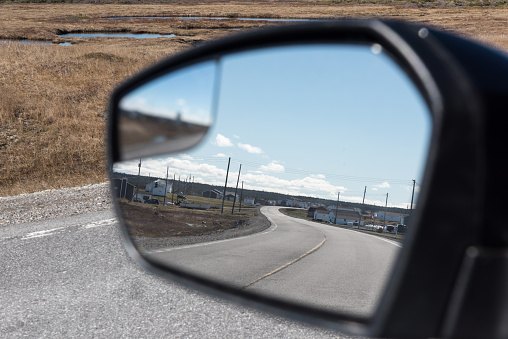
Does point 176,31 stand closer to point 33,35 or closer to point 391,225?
point 33,35

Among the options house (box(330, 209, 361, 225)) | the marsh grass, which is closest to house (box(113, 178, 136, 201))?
house (box(330, 209, 361, 225))

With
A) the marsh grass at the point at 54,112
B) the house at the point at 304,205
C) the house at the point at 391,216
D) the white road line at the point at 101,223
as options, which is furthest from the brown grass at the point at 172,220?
the marsh grass at the point at 54,112

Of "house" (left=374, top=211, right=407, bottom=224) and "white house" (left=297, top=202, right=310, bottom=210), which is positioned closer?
"house" (left=374, top=211, right=407, bottom=224)

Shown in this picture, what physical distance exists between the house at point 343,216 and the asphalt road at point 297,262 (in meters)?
0.02

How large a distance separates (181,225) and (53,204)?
997 cm

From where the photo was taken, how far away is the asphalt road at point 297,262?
2.69 feet

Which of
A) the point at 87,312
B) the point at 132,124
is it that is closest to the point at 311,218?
the point at 132,124

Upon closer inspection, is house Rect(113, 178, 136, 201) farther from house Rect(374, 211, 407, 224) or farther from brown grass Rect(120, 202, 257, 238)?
house Rect(374, 211, 407, 224)

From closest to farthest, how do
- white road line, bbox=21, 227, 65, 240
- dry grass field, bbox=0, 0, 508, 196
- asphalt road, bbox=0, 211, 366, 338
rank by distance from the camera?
1. asphalt road, bbox=0, 211, 366, 338
2. white road line, bbox=21, 227, 65, 240
3. dry grass field, bbox=0, 0, 508, 196

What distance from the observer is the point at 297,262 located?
3.04 feet

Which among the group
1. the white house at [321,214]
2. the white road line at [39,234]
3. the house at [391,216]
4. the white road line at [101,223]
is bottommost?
the white road line at [39,234]

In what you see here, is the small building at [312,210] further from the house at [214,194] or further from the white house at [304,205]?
the house at [214,194]

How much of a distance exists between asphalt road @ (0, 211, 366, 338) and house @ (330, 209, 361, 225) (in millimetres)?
2755

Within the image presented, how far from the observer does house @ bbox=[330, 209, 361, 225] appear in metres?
0.86
